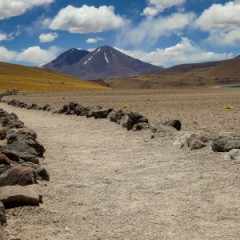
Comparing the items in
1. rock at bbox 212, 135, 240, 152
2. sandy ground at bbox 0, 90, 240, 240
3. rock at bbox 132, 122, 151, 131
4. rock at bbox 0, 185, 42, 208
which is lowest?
sandy ground at bbox 0, 90, 240, 240

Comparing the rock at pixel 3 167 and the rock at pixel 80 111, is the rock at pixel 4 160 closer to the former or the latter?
the rock at pixel 3 167

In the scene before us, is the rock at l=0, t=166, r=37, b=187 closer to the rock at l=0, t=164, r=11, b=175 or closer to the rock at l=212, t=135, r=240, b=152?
the rock at l=0, t=164, r=11, b=175

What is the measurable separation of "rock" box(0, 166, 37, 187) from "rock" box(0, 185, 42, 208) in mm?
648

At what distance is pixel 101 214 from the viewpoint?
8.69 m

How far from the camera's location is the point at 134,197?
9781 millimetres

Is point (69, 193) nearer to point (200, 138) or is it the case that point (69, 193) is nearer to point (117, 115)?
point (200, 138)

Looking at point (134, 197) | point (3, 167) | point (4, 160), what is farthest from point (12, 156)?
point (134, 197)

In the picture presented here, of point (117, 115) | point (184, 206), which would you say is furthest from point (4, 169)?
point (117, 115)

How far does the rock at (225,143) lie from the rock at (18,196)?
21.5 ft

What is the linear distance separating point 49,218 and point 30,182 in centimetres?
194

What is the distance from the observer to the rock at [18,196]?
29.0 feet

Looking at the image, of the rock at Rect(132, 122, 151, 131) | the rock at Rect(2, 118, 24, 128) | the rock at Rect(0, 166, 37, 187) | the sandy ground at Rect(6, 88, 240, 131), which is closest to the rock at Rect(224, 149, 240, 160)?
the rock at Rect(0, 166, 37, 187)

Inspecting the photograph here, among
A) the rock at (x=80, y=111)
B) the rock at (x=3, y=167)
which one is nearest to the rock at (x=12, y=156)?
the rock at (x=3, y=167)

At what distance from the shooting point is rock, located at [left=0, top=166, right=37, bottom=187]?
9.88 m
